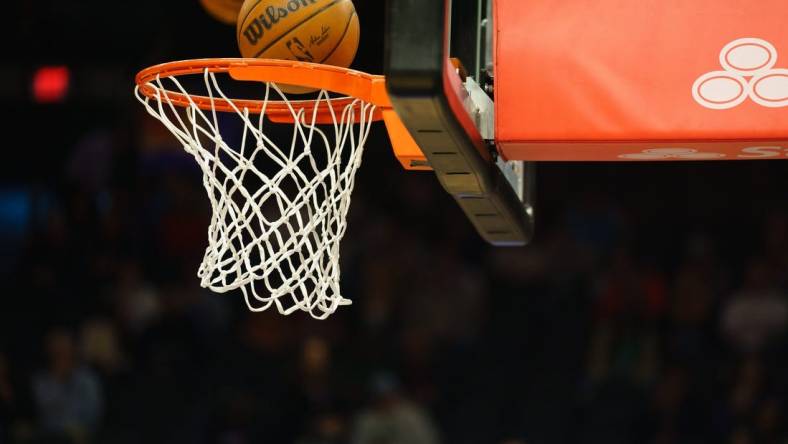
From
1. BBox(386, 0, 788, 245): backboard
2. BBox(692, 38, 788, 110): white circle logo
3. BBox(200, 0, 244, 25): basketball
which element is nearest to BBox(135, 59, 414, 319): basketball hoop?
BBox(386, 0, 788, 245): backboard

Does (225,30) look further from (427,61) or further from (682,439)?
(427,61)

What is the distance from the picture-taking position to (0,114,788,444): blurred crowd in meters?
6.93

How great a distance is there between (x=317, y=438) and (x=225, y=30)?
2.40m

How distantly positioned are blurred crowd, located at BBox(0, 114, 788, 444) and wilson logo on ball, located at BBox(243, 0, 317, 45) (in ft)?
14.0

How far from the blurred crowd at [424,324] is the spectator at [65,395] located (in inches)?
0.5

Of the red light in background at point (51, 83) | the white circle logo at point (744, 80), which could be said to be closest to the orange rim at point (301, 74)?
the white circle logo at point (744, 80)

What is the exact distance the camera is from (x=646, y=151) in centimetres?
259

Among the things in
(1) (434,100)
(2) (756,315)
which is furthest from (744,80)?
(2) (756,315)

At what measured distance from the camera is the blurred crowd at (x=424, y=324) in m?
6.93

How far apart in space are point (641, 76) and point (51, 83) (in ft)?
23.2

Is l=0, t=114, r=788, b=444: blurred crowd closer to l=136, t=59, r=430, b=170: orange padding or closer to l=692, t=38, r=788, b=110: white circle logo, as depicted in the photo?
l=136, t=59, r=430, b=170: orange padding

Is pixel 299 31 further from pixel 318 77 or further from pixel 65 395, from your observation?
pixel 65 395

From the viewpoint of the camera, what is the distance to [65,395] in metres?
6.96

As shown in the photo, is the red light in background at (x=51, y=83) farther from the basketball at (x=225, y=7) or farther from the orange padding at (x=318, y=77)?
the orange padding at (x=318, y=77)
